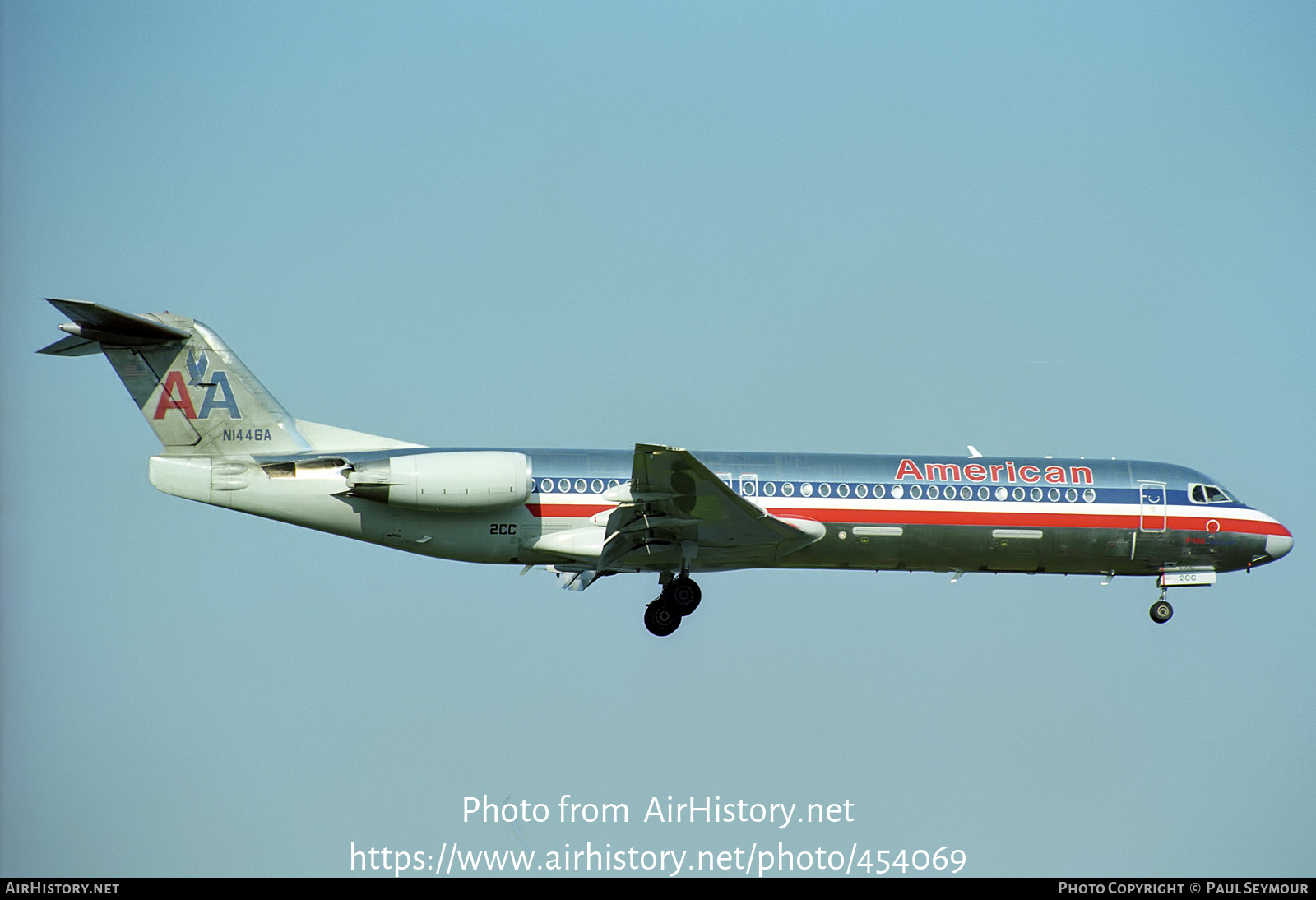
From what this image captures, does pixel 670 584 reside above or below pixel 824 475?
below

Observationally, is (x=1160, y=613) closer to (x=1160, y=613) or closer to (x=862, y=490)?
(x=1160, y=613)

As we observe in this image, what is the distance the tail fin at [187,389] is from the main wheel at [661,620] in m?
6.84

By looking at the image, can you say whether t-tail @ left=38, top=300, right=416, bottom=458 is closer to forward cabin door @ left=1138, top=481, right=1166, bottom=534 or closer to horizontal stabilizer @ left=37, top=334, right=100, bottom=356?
horizontal stabilizer @ left=37, top=334, right=100, bottom=356

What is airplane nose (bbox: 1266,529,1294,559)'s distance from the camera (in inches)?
1077

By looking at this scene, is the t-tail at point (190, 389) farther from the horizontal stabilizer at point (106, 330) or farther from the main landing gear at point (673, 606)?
the main landing gear at point (673, 606)

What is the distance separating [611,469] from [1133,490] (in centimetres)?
1012

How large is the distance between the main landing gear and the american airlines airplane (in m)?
0.03

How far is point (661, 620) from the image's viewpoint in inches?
973

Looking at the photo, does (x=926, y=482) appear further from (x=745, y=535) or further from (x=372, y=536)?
(x=372, y=536)

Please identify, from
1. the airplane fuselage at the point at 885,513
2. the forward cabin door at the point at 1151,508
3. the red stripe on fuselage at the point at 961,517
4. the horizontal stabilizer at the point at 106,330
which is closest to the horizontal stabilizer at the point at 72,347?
the horizontal stabilizer at the point at 106,330

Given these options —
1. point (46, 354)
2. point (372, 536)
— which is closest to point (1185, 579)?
point (372, 536)

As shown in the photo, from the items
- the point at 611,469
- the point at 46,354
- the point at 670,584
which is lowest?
the point at 670,584

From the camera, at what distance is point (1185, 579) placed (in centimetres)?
2702

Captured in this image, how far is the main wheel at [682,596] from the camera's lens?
80.8ft
